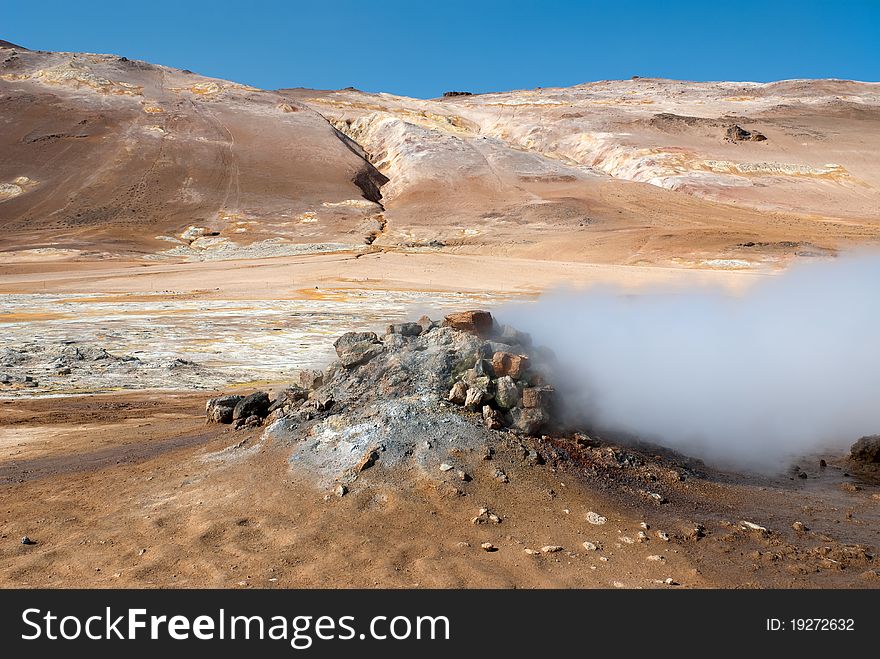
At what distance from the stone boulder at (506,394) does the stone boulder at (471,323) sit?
3.38 feet

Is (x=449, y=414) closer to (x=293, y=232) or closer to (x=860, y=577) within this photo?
(x=860, y=577)

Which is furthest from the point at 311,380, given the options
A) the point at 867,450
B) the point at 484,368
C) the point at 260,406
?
the point at 867,450

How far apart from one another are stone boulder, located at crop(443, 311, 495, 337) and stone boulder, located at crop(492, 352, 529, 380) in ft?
2.39

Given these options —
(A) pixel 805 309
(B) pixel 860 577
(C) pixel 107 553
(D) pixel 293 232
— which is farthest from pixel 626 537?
(D) pixel 293 232

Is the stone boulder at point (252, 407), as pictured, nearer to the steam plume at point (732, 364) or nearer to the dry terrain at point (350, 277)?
the dry terrain at point (350, 277)

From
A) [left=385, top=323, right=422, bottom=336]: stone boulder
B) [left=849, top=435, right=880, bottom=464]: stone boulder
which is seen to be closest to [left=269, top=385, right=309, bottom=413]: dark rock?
[left=385, top=323, right=422, bottom=336]: stone boulder

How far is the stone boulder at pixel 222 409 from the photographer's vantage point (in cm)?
780

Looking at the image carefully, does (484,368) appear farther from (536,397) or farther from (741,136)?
(741,136)

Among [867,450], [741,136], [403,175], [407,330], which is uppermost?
[741,136]

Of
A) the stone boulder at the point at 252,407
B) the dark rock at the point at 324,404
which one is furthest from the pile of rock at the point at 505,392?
the stone boulder at the point at 252,407

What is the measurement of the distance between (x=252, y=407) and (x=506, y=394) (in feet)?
10.0

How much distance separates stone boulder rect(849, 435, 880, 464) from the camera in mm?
6793

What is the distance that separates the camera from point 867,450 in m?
6.86

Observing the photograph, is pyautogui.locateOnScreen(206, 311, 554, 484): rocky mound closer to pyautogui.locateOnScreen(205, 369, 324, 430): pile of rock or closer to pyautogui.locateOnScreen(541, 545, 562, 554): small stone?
pyautogui.locateOnScreen(205, 369, 324, 430): pile of rock
